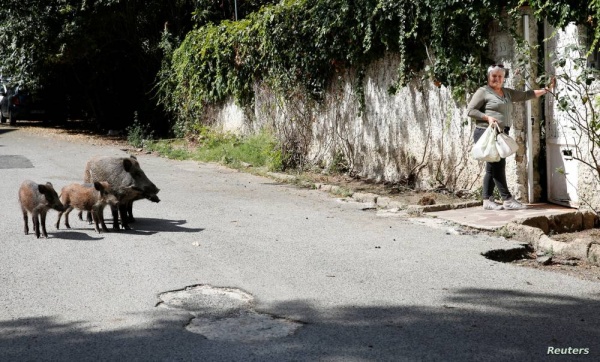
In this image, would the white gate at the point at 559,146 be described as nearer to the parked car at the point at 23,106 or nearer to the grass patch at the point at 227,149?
the grass patch at the point at 227,149

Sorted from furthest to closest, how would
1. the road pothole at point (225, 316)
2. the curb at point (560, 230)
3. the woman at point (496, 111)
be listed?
the woman at point (496, 111)
the curb at point (560, 230)
the road pothole at point (225, 316)

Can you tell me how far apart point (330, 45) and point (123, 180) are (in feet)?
19.0

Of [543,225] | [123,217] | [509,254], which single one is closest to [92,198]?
[123,217]

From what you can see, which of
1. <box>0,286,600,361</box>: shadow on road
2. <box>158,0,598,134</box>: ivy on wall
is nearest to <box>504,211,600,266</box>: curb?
<box>0,286,600,361</box>: shadow on road

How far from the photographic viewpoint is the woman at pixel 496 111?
10219 mm

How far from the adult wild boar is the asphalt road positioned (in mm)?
321

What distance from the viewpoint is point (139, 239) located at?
9.12m

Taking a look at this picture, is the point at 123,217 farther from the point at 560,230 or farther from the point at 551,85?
the point at 551,85

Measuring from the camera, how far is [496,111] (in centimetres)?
1027

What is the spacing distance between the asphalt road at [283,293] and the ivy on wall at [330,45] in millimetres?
2784

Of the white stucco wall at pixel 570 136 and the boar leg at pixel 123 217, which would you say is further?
the boar leg at pixel 123 217

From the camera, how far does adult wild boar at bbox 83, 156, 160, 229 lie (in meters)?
9.73

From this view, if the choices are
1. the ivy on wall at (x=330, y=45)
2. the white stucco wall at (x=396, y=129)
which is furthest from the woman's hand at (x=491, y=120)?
the ivy on wall at (x=330, y=45)

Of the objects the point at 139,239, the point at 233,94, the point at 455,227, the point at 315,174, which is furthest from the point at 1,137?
the point at 455,227
